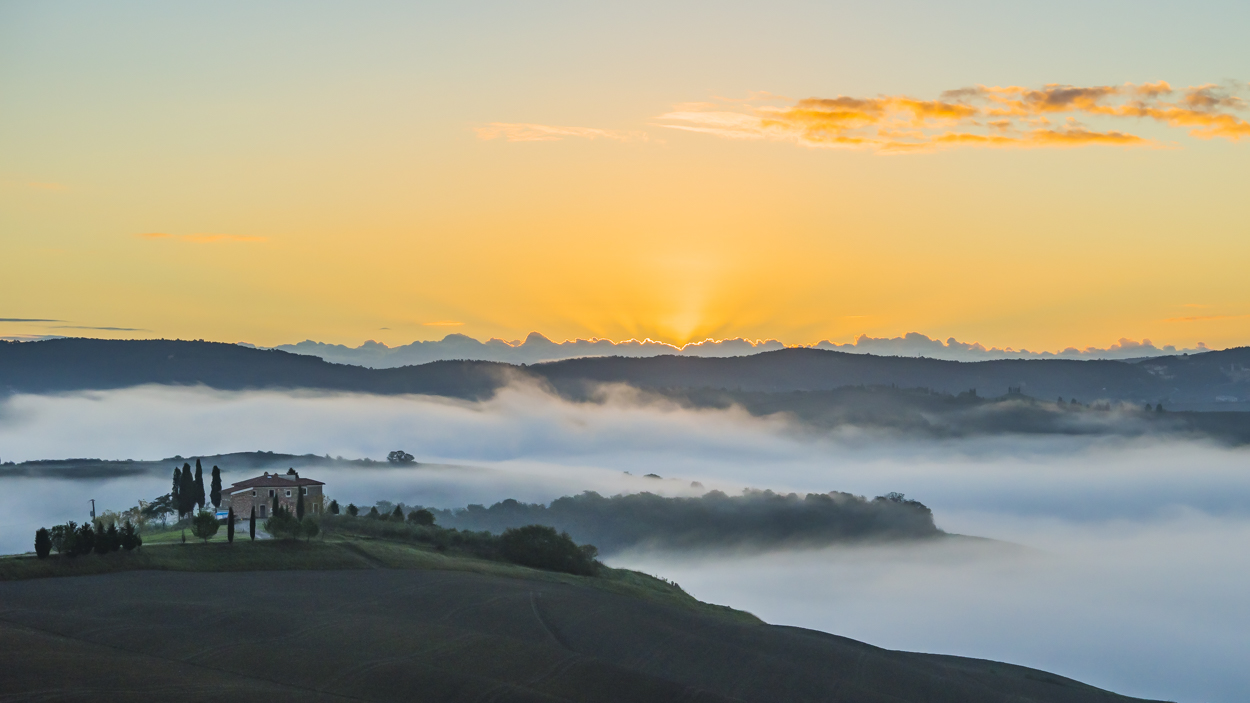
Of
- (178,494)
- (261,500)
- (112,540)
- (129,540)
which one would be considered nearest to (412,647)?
(129,540)

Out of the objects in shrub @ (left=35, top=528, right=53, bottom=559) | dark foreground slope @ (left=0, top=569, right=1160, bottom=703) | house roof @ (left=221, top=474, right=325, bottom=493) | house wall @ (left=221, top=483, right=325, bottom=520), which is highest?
house roof @ (left=221, top=474, right=325, bottom=493)

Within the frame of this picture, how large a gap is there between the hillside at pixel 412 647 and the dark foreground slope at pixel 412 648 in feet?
0.56

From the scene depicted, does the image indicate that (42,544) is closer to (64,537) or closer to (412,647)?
(64,537)

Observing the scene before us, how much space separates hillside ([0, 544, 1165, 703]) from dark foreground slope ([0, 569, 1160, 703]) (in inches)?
6.7

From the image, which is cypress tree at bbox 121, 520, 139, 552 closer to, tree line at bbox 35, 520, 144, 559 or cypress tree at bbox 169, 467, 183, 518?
tree line at bbox 35, 520, 144, 559

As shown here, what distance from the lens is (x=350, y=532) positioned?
378ft

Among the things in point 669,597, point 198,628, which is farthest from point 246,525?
point 198,628

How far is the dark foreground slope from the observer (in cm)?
5672

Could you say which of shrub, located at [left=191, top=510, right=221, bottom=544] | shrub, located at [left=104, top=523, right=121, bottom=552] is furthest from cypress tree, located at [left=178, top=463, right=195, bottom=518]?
shrub, located at [left=104, top=523, right=121, bottom=552]

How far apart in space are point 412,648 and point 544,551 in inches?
2017

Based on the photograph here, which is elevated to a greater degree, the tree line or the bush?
the tree line

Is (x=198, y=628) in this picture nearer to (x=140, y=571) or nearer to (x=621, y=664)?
(x=140, y=571)

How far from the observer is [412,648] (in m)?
65.8

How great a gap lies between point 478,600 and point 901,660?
3385 centimetres
